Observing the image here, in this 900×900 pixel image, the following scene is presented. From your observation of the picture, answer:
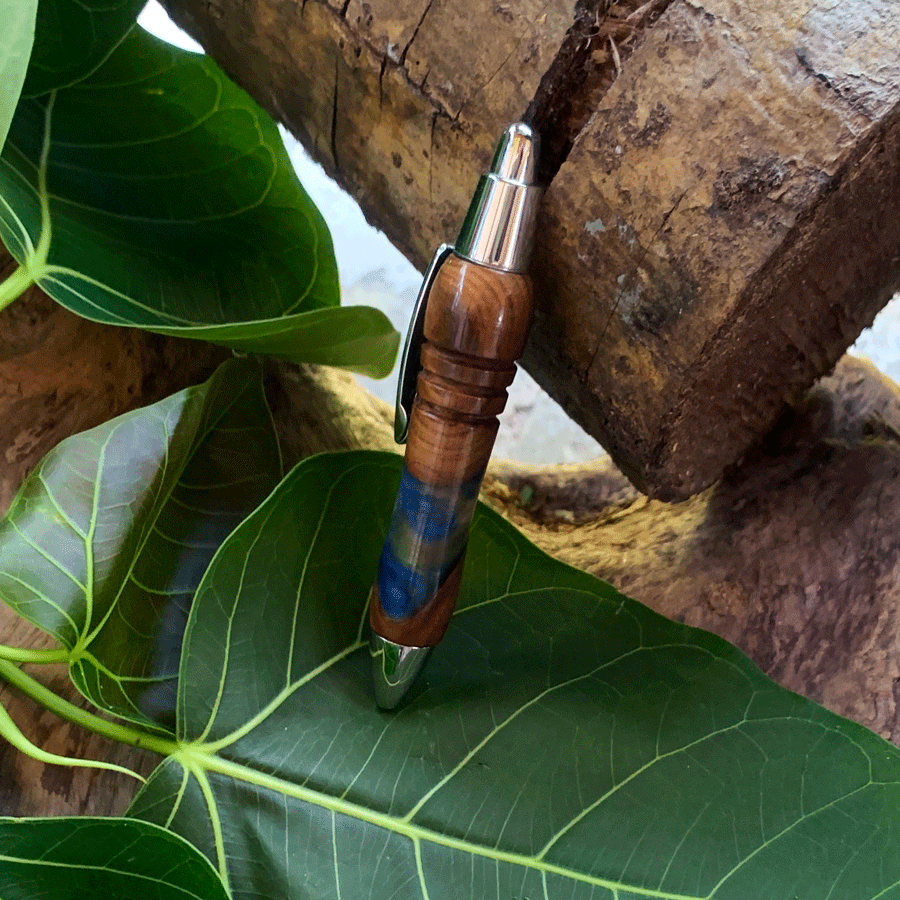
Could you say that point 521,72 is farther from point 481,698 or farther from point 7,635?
point 7,635

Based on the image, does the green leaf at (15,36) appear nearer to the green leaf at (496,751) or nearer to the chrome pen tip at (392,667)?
the green leaf at (496,751)

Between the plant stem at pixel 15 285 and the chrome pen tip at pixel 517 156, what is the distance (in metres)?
0.36

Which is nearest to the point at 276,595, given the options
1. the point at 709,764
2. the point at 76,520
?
the point at 76,520

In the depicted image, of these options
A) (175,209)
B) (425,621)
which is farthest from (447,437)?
(175,209)

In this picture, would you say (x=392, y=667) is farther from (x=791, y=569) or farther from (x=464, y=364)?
(x=791, y=569)

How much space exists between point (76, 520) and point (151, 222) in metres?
0.28

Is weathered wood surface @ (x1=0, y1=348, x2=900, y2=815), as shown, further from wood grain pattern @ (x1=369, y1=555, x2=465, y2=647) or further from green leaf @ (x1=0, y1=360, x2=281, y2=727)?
wood grain pattern @ (x1=369, y1=555, x2=465, y2=647)

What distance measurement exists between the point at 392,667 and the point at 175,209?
44cm

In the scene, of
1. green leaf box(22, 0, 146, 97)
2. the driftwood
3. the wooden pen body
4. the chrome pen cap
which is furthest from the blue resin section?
green leaf box(22, 0, 146, 97)

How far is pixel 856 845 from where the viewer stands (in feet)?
1.63

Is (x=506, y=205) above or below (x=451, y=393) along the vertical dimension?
above

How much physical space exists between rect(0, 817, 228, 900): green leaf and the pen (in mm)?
164

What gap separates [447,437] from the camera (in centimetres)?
48

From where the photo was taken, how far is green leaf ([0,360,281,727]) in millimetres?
527
